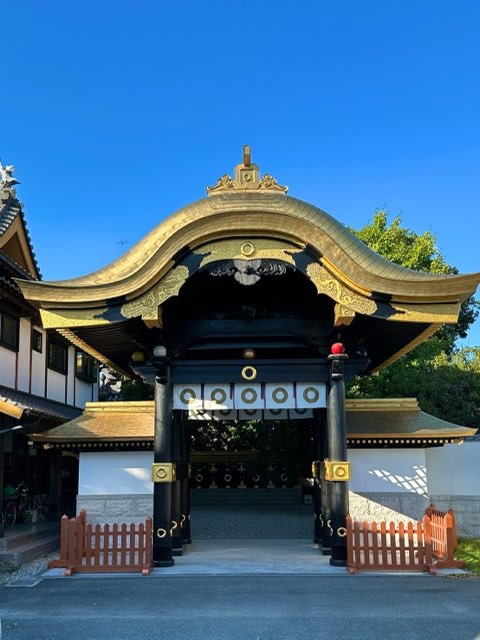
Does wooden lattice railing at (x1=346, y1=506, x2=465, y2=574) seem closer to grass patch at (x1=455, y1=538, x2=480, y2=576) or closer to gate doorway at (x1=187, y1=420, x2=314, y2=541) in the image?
grass patch at (x1=455, y1=538, x2=480, y2=576)

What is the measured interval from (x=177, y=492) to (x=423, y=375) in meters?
12.7

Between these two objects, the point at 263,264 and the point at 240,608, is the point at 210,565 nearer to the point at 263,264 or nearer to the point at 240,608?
the point at 240,608

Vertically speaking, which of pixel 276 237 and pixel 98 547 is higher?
pixel 276 237

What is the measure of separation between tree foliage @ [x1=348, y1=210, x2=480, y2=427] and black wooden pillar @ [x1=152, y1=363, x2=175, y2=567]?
12.0 metres

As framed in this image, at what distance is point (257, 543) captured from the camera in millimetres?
14398

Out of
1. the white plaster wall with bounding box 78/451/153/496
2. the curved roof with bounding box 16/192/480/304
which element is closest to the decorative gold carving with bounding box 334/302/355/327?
the curved roof with bounding box 16/192/480/304

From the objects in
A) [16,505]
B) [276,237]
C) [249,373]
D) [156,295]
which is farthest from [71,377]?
[276,237]

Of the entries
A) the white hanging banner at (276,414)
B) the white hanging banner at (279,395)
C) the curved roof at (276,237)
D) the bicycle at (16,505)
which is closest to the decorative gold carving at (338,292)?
the curved roof at (276,237)

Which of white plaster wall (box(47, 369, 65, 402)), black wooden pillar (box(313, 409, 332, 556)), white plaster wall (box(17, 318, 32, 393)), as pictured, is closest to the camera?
black wooden pillar (box(313, 409, 332, 556))

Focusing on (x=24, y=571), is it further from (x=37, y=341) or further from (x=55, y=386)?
(x=55, y=386)

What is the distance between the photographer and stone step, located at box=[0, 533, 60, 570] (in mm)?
11852

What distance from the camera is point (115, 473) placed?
13164mm

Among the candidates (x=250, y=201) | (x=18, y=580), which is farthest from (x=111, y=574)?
(x=250, y=201)

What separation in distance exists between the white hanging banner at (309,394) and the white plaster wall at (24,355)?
903cm
